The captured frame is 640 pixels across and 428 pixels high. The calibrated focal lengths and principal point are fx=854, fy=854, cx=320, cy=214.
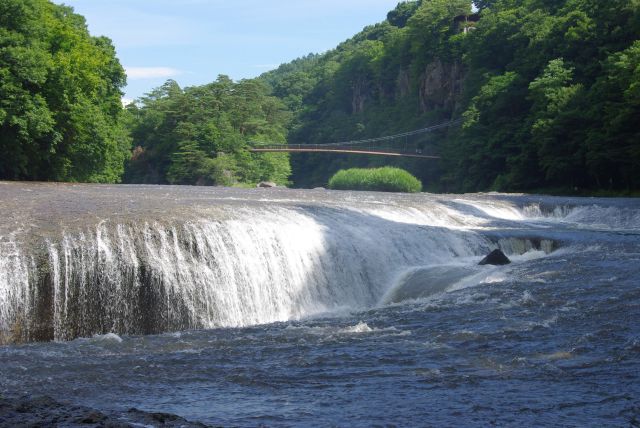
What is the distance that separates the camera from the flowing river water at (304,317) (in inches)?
424

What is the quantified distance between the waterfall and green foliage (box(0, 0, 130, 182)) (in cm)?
1674

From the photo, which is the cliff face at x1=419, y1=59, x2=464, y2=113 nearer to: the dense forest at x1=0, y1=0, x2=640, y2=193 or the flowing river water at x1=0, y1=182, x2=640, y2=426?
the dense forest at x1=0, y1=0, x2=640, y2=193

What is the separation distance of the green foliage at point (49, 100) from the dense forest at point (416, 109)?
0.24 feet

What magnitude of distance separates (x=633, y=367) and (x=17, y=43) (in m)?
30.7

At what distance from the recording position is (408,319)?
1620 centimetres

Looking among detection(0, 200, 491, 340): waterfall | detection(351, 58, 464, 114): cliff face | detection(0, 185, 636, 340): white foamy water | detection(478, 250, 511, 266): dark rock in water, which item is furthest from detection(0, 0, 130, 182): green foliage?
detection(351, 58, 464, 114): cliff face

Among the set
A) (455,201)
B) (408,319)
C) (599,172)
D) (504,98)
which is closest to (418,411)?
(408,319)

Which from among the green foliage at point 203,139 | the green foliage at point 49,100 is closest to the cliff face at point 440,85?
the green foliage at point 203,139

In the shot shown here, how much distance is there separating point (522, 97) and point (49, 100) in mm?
36470

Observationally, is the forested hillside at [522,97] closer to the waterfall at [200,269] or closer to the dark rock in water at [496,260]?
the dark rock in water at [496,260]

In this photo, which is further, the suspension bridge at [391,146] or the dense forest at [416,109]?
the suspension bridge at [391,146]

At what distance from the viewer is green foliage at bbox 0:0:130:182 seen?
35438 mm

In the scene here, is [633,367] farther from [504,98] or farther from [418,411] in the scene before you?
[504,98]

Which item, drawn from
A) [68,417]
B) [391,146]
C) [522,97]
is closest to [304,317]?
[68,417]
